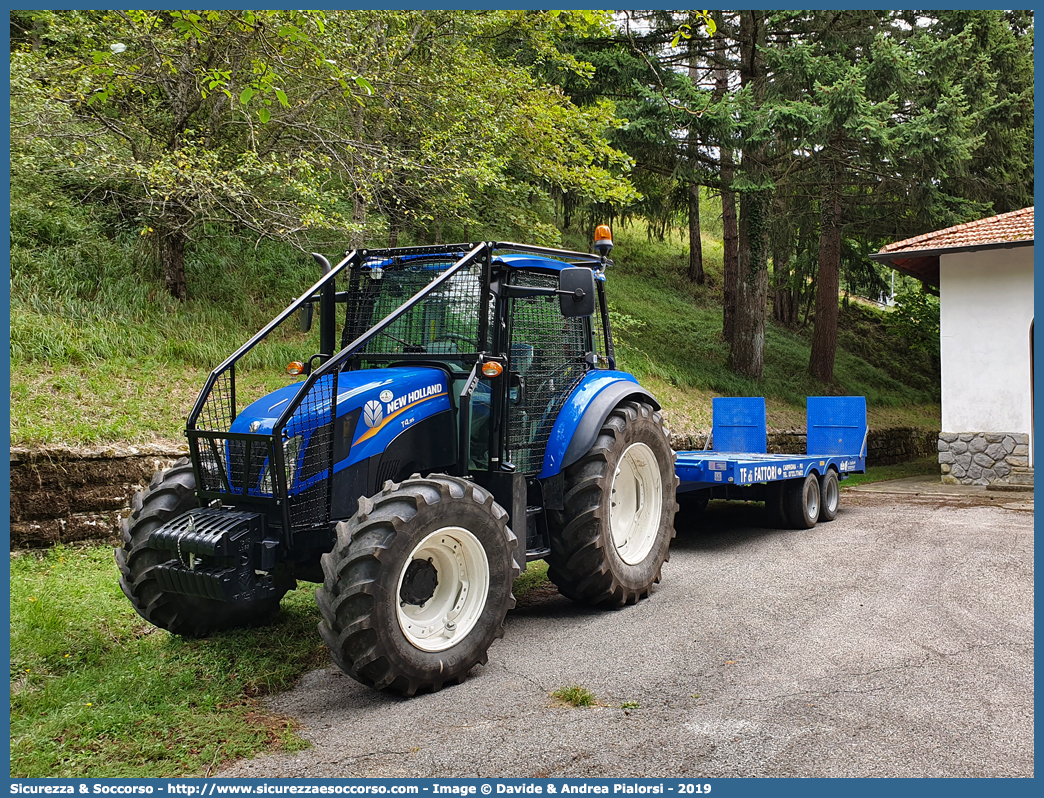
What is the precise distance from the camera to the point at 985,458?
13539 mm

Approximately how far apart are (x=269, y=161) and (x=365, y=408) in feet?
23.6

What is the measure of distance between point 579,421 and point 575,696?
6.93 ft

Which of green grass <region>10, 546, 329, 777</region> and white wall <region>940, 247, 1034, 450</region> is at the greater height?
white wall <region>940, 247, 1034, 450</region>

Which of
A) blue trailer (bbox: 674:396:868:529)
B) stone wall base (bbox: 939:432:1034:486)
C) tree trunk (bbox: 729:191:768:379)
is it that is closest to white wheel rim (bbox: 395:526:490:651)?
blue trailer (bbox: 674:396:868:529)

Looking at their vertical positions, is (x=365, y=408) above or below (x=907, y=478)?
above

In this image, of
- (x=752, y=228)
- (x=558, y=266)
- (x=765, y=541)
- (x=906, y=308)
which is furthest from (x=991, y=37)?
(x=558, y=266)

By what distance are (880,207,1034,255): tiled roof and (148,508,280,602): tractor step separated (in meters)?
12.4

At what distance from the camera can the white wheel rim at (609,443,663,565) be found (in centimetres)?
635

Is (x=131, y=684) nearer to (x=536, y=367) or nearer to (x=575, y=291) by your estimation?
(x=536, y=367)

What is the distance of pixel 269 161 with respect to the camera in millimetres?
10820

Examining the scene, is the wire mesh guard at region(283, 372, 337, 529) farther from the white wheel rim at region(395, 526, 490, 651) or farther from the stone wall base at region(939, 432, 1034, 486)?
the stone wall base at region(939, 432, 1034, 486)

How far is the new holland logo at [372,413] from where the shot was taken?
15.8 feet
